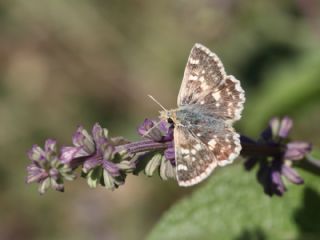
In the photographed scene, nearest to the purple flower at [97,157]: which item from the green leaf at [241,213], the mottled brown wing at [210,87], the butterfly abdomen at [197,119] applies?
the butterfly abdomen at [197,119]

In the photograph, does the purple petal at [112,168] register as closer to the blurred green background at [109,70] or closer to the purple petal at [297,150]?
the purple petal at [297,150]

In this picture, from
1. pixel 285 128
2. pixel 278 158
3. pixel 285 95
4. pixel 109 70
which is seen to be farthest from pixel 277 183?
pixel 109 70

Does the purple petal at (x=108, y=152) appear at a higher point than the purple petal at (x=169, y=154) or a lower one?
higher

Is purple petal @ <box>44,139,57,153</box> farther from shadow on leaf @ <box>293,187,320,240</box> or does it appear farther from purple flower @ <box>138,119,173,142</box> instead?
shadow on leaf @ <box>293,187,320,240</box>

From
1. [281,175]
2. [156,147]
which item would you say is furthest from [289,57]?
[156,147]

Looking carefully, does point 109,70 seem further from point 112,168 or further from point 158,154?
point 112,168

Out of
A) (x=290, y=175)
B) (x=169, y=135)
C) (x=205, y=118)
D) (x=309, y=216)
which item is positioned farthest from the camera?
(x=309, y=216)

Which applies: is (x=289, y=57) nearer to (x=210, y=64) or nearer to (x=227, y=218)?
(x=227, y=218)
